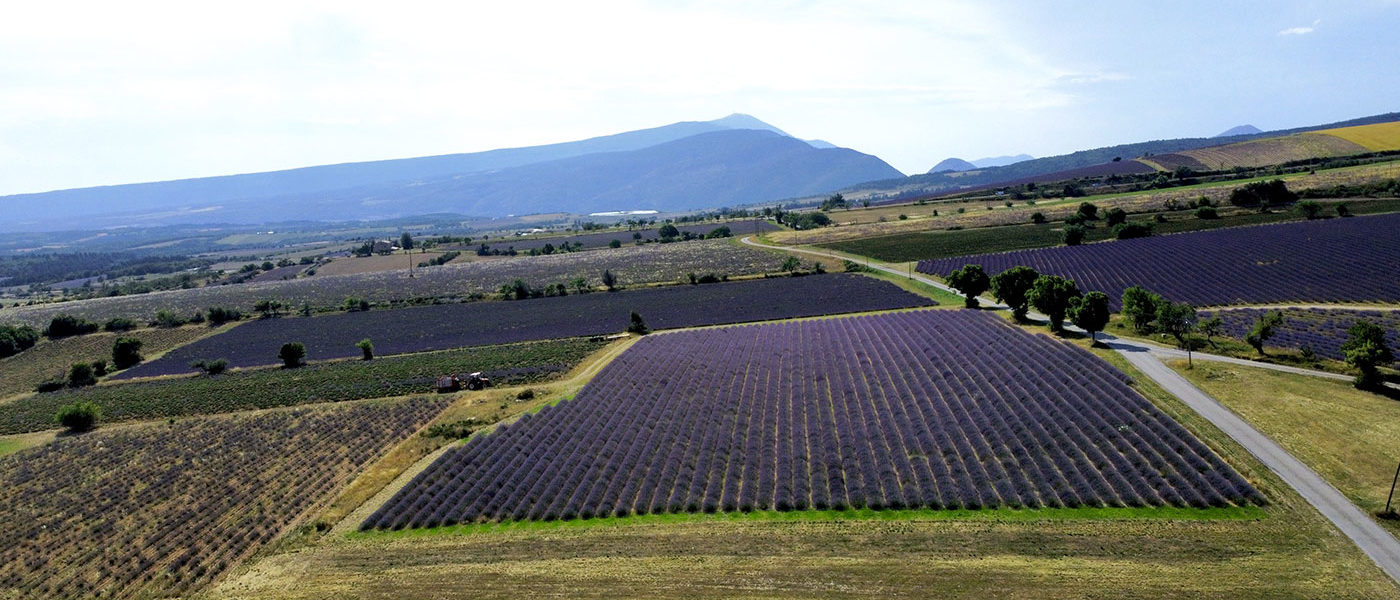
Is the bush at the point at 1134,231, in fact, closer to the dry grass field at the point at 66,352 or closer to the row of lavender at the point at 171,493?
the row of lavender at the point at 171,493

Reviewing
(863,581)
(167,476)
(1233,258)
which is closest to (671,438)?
(863,581)

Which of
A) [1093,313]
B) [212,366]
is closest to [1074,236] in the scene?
[1093,313]

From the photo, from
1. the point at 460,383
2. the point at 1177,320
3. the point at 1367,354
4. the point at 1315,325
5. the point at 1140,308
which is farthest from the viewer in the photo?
the point at 460,383

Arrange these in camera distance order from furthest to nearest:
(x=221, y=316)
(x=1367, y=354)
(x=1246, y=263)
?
(x=221, y=316) < (x=1246, y=263) < (x=1367, y=354)

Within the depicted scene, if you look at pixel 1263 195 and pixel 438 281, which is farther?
pixel 438 281

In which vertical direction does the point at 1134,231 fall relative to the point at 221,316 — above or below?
above

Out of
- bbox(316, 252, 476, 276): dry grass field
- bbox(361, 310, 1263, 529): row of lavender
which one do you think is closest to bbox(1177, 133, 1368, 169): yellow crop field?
bbox(361, 310, 1263, 529): row of lavender

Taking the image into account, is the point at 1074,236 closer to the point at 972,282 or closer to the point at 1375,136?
the point at 972,282

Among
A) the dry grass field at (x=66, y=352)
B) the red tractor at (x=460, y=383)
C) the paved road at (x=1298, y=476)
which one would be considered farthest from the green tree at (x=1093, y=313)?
the dry grass field at (x=66, y=352)
